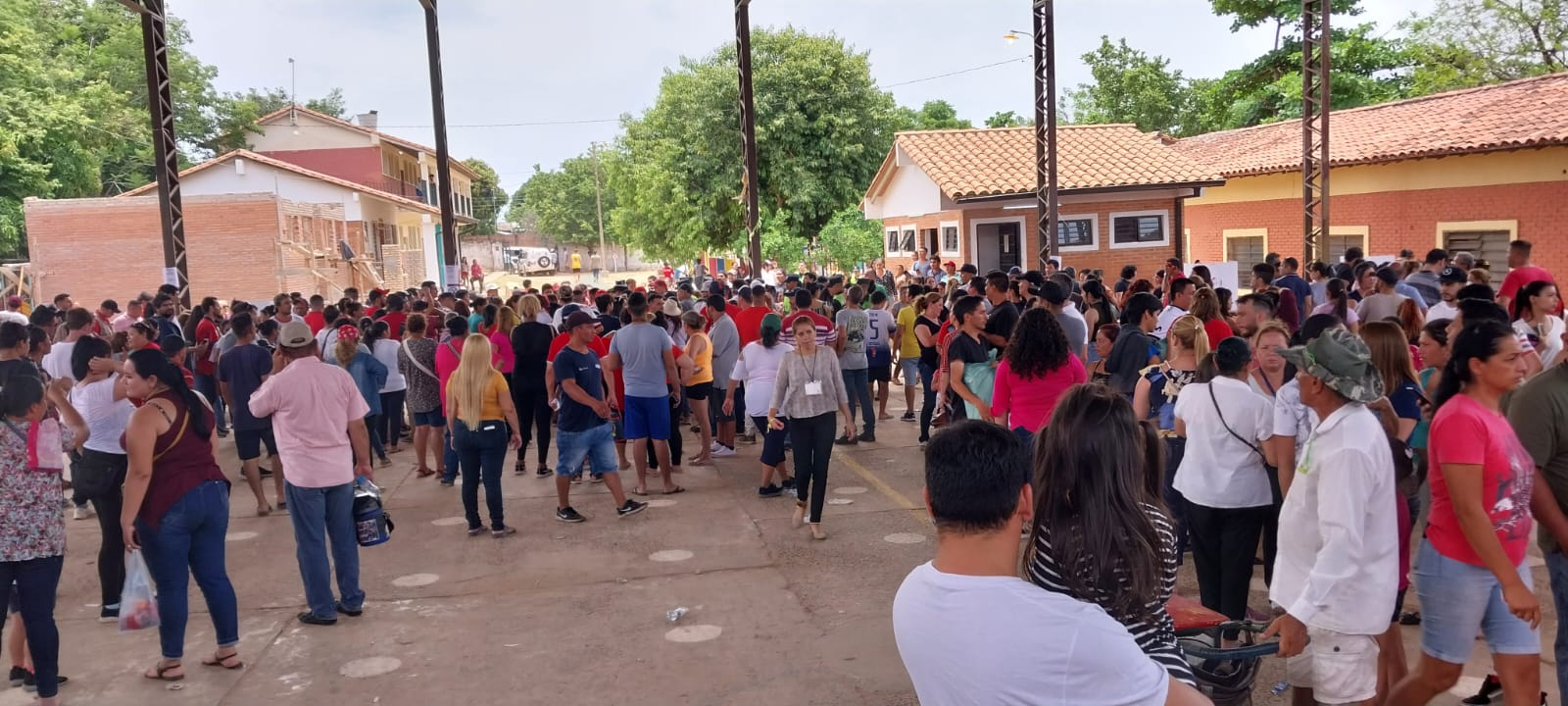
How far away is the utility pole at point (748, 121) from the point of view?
62.1 feet

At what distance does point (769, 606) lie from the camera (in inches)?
260

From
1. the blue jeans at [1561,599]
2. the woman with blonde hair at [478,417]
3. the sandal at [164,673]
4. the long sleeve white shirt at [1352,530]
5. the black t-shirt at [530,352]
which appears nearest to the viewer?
the long sleeve white shirt at [1352,530]

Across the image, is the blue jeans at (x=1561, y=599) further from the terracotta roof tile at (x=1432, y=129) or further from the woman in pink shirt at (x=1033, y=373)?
the terracotta roof tile at (x=1432, y=129)

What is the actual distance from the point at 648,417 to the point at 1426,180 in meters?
18.2

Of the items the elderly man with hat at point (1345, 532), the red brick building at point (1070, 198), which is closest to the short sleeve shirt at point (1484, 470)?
the elderly man with hat at point (1345, 532)

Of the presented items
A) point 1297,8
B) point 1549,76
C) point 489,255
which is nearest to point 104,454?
point 1549,76

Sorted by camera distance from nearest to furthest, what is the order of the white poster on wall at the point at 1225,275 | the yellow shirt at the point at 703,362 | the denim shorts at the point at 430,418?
the yellow shirt at the point at 703,362 → the denim shorts at the point at 430,418 → the white poster on wall at the point at 1225,275

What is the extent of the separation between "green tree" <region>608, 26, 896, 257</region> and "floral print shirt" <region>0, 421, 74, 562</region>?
101 ft

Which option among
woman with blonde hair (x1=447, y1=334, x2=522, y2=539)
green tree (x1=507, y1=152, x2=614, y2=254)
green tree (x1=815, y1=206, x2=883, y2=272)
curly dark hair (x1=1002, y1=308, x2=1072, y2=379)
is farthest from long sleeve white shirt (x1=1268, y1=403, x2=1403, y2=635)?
green tree (x1=507, y1=152, x2=614, y2=254)

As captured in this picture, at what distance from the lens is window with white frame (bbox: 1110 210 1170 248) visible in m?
25.0

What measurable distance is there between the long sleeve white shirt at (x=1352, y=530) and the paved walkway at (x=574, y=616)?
1628 mm

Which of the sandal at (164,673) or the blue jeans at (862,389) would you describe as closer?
the sandal at (164,673)

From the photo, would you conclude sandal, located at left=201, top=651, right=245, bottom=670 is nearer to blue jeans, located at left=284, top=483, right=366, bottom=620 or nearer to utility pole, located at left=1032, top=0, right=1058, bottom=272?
blue jeans, located at left=284, top=483, right=366, bottom=620

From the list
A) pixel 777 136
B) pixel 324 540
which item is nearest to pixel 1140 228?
pixel 777 136
